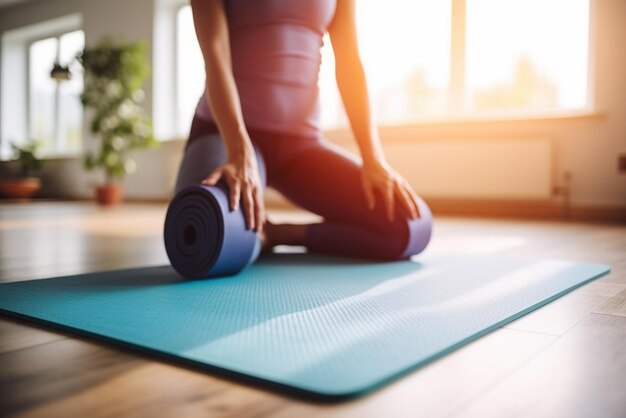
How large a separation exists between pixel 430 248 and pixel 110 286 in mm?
1155

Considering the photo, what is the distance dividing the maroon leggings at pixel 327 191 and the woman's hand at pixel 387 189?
3 centimetres

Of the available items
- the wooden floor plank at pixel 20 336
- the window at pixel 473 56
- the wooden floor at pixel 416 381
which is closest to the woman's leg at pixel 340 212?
the wooden floor at pixel 416 381

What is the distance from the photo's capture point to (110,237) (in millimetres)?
2473

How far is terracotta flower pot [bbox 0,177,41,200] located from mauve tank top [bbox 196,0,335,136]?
19.8 feet

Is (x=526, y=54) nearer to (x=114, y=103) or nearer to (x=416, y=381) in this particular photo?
(x=114, y=103)

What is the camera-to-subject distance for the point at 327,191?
67.8 inches

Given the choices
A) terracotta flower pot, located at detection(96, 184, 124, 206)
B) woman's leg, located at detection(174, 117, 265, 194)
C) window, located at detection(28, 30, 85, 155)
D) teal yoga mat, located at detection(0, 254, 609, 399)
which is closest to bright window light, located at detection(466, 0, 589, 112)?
teal yoga mat, located at detection(0, 254, 609, 399)

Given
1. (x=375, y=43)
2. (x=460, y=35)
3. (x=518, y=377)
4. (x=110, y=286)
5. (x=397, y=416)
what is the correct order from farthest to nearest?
(x=375, y=43)
(x=460, y=35)
(x=110, y=286)
(x=518, y=377)
(x=397, y=416)

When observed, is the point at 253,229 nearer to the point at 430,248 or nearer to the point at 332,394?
the point at 332,394

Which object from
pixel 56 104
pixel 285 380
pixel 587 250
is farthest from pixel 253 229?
pixel 56 104

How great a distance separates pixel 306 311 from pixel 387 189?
671mm

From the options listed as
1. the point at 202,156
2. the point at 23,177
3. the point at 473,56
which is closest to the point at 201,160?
the point at 202,156

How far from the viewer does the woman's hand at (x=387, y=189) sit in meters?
1.58

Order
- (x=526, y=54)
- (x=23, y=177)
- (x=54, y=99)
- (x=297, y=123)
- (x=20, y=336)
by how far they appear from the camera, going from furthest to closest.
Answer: (x=54, y=99) < (x=23, y=177) < (x=526, y=54) < (x=297, y=123) < (x=20, y=336)
